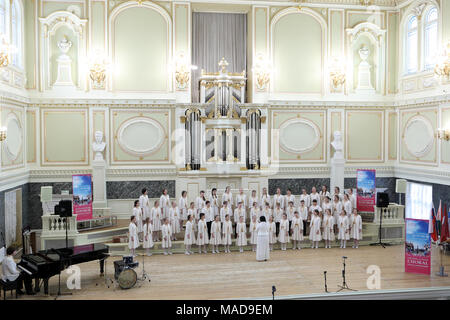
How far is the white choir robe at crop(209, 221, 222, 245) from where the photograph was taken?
1410cm

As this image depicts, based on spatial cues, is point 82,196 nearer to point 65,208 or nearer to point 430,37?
point 65,208

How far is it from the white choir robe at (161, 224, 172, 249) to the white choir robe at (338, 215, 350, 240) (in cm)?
545

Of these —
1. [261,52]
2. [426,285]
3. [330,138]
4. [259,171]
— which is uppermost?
[261,52]

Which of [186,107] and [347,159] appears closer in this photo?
[186,107]

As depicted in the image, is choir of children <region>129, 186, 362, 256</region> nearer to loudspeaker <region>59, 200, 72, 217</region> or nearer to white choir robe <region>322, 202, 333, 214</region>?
white choir robe <region>322, 202, 333, 214</region>

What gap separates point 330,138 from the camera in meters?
18.8

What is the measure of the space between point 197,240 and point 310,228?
369cm

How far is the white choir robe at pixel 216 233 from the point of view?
1410 cm

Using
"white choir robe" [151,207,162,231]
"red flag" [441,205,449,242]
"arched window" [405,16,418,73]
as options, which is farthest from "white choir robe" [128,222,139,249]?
"arched window" [405,16,418,73]

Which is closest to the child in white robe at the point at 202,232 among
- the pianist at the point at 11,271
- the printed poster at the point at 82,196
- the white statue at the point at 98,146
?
the printed poster at the point at 82,196

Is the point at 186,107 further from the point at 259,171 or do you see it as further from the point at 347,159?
the point at 347,159

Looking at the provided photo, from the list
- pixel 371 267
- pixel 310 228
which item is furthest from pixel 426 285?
pixel 310 228

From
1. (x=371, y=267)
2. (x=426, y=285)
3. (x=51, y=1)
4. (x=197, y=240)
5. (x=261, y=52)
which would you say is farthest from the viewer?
(x=261, y=52)

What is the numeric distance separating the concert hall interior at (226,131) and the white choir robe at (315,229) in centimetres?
5
